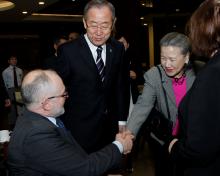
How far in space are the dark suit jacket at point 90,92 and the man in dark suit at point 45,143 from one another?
64 cm

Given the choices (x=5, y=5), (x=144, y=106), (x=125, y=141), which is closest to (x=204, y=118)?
(x=125, y=141)

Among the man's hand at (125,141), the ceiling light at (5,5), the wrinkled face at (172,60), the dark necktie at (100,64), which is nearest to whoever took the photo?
the man's hand at (125,141)

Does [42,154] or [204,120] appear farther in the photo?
[42,154]

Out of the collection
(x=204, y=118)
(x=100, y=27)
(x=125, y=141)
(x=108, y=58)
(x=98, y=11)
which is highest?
(x=98, y=11)

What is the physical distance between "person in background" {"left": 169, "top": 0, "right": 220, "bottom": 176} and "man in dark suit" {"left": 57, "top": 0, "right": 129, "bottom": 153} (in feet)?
3.05

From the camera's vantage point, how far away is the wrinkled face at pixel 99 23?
2207 millimetres

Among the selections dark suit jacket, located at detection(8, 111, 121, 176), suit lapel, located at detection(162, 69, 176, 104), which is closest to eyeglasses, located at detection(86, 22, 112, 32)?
suit lapel, located at detection(162, 69, 176, 104)

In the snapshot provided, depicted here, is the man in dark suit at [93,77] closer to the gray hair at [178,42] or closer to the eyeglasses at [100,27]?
the eyeglasses at [100,27]

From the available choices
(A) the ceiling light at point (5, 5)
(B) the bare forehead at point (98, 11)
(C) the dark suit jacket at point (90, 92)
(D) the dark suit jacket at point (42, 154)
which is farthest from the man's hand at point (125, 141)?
(A) the ceiling light at point (5, 5)

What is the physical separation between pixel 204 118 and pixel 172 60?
34.1 inches

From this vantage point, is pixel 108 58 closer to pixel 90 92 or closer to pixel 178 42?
pixel 90 92

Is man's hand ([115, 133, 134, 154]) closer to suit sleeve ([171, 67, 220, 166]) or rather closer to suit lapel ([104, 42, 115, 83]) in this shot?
suit sleeve ([171, 67, 220, 166])

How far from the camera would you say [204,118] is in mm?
1321

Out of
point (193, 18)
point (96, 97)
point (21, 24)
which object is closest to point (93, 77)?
point (96, 97)
